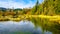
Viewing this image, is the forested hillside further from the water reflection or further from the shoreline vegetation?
the water reflection

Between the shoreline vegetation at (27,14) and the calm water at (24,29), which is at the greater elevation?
the shoreline vegetation at (27,14)

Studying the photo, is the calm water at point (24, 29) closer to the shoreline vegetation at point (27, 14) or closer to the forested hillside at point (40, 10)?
the shoreline vegetation at point (27, 14)

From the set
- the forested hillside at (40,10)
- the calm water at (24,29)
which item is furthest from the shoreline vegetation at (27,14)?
the calm water at (24,29)

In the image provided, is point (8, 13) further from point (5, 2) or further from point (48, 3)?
point (48, 3)

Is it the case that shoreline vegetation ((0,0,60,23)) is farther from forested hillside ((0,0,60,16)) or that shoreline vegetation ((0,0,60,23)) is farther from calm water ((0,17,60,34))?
calm water ((0,17,60,34))

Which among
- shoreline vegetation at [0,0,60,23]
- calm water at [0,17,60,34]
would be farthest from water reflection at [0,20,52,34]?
shoreline vegetation at [0,0,60,23]

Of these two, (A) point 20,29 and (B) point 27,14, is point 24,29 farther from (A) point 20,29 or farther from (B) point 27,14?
(B) point 27,14

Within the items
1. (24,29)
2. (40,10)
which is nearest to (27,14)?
(40,10)

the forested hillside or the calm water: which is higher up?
the forested hillside

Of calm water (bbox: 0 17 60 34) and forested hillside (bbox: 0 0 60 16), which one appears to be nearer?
calm water (bbox: 0 17 60 34)

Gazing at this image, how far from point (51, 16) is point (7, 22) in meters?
3.11

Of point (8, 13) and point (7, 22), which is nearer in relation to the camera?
point (8, 13)

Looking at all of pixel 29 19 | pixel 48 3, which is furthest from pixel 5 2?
Answer: pixel 48 3

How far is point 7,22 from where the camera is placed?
9.56m
